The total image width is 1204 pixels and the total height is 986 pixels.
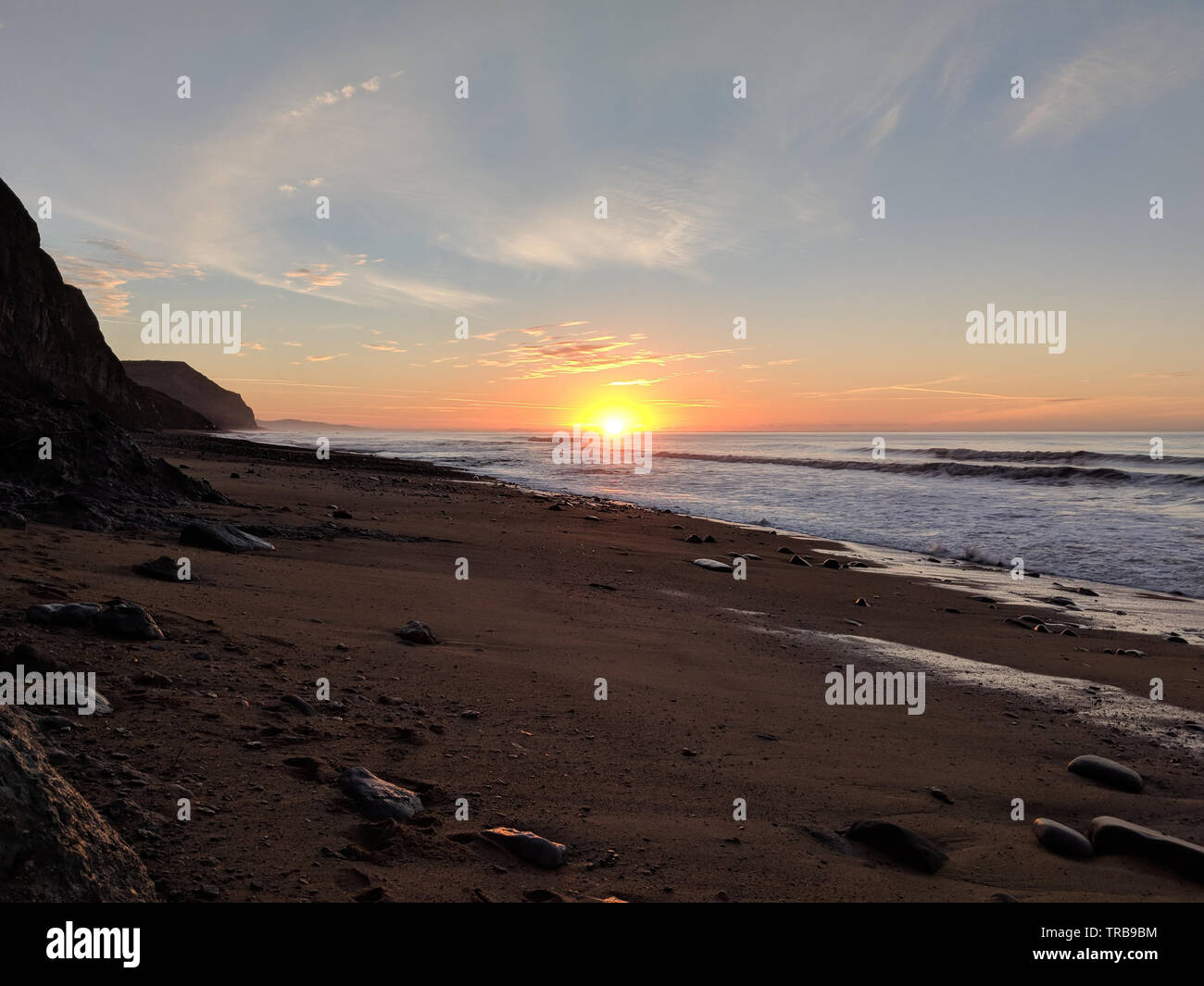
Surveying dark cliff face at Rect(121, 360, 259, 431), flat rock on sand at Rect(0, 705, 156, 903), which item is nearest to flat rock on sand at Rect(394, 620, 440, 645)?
flat rock on sand at Rect(0, 705, 156, 903)

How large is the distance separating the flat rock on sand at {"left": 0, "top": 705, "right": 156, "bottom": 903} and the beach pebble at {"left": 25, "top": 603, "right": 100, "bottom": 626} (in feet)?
8.86

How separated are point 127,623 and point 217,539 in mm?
3912

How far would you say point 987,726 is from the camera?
16.9 feet

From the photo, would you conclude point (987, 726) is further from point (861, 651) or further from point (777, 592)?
point (777, 592)

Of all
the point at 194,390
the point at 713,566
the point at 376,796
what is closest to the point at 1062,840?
the point at 376,796

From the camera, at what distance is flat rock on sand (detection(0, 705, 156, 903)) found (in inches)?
73.9

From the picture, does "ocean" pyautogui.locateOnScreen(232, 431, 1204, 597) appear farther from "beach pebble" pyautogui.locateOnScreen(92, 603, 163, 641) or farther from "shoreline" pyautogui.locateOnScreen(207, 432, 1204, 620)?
"beach pebble" pyautogui.locateOnScreen(92, 603, 163, 641)

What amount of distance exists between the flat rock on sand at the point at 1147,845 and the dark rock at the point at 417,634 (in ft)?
14.9

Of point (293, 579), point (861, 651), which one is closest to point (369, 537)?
point (293, 579)

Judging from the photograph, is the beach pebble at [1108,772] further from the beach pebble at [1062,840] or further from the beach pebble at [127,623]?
the beach pebble at [127,623]

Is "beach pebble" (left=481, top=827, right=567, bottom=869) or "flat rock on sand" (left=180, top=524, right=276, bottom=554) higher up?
"flat rock on sand" (left=180, top=524, right=276, bottom=554)

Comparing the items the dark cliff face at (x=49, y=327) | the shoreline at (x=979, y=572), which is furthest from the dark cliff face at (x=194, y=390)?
the shoreline at (x=979, y=572)

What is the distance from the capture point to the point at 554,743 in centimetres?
414

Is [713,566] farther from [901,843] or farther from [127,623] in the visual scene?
[127,623]
